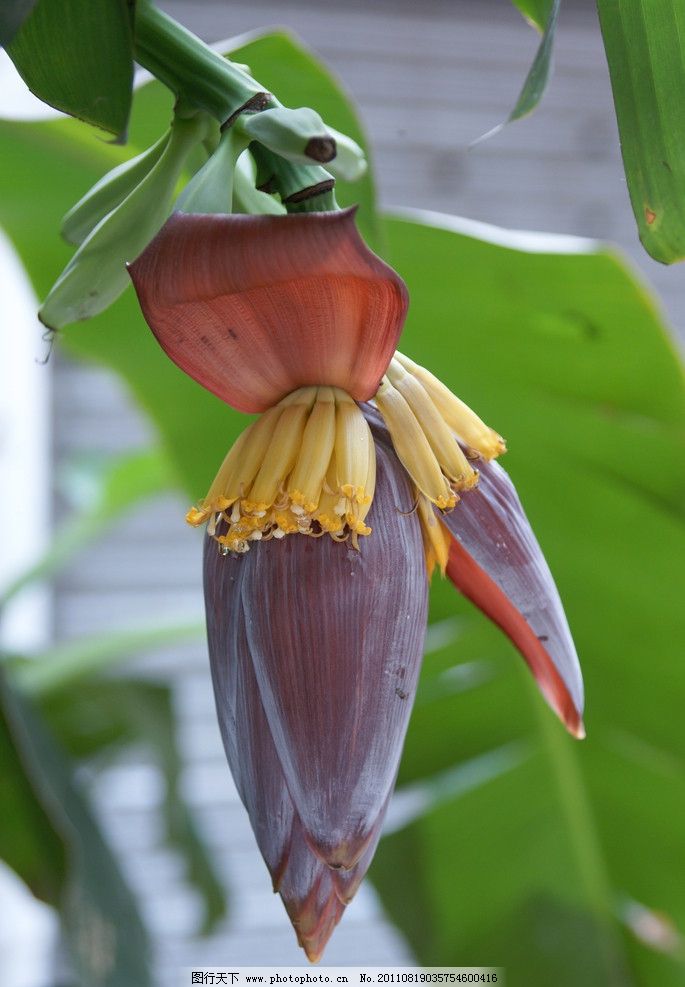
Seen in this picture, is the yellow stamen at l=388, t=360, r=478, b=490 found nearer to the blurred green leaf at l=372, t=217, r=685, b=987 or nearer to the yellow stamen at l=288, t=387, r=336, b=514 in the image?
the yellow stamen at l=288, t=387, r=336, b=514

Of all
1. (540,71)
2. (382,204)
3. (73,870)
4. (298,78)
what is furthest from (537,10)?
(382,204)

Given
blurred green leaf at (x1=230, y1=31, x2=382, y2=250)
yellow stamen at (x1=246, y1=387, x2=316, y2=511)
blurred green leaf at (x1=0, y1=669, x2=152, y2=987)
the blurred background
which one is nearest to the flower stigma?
yellow stamen at (x1=246, y1=387, x2=316, y2=511)

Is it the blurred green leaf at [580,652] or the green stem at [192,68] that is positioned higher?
the green stem at [192,68]

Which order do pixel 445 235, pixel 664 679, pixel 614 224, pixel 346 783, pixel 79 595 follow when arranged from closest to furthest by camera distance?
pixel 346 783, pixel 445 235, pixel 664 679, pixel 79 595, pixel 614 224

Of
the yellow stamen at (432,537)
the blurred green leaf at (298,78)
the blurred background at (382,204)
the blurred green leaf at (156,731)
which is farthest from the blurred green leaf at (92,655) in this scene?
the blurred background at (382,204)

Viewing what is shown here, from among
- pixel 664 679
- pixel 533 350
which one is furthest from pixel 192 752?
pixel 533 350

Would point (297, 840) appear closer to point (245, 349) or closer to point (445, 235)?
Result: point (245, 349)

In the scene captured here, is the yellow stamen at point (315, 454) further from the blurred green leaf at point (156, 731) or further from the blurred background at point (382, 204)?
the blurred background at point (382, 204)
